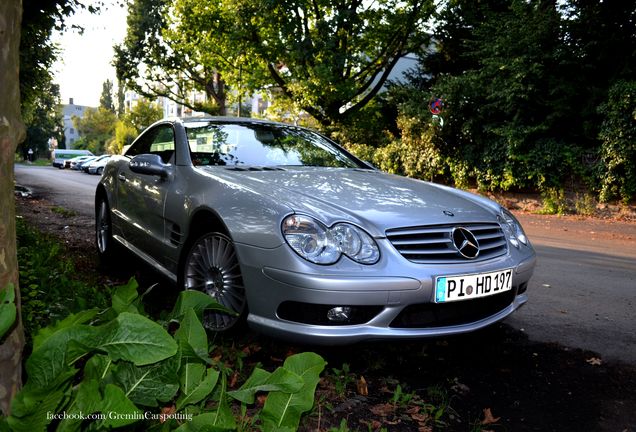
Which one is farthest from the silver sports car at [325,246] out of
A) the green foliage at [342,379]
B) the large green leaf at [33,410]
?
the large green leaf at [33,410]

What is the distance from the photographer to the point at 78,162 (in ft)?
148

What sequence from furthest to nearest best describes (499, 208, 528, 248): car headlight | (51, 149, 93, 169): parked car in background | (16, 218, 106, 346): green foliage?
(51, 149, 93, 169): parked car in background, (499, 208, 528, 248): car headlight, (16, 218, 106, 346): green foliage

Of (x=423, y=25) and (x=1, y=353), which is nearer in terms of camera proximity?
(x=1, y=353)

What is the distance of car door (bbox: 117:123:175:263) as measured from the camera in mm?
3953

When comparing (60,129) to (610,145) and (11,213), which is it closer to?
(610,145)

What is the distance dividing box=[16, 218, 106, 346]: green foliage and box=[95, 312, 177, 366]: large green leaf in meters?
0.67

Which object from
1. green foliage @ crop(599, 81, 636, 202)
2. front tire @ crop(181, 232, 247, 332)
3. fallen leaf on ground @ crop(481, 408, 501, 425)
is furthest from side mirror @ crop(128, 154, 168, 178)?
green foliage @ crop(599, 81, 636, 202)

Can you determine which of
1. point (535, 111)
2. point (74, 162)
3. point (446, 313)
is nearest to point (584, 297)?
point (446, 313)

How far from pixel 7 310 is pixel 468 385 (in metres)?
2.29

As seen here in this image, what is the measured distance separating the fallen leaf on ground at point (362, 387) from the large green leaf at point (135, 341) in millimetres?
1500

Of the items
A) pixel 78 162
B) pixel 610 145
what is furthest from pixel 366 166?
pixel 78 162

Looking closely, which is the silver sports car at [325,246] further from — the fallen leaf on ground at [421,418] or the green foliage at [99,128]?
the green foliage at [99,128]

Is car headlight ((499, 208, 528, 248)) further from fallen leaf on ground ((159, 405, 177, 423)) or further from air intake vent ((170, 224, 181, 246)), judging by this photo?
fallen leaf on ground ((159, 405, 177, 423))

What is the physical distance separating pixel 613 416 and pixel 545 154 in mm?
11918
